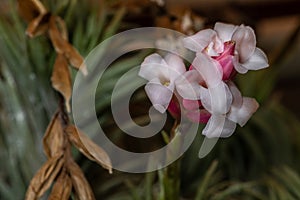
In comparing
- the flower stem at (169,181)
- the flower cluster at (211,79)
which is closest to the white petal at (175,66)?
the flower cluster at (211,79)

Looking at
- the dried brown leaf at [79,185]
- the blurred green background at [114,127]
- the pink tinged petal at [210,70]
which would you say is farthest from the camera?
the blurred green background at [114,127]

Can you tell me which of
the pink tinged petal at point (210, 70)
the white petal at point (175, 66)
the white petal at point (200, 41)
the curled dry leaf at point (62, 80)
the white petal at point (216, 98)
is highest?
the white petal at point (200, 41)

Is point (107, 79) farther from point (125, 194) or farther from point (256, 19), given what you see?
point (256, 19)

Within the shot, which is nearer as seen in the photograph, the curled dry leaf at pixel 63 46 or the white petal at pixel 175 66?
the white petal at pixel 175 66

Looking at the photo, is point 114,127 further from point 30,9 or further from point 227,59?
point 227,59

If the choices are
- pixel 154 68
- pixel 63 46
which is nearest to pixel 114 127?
pixel 63 46

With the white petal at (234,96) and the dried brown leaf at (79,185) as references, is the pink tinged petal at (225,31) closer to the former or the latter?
the white petal at (234,96)

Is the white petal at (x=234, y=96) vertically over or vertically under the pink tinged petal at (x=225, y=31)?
under
